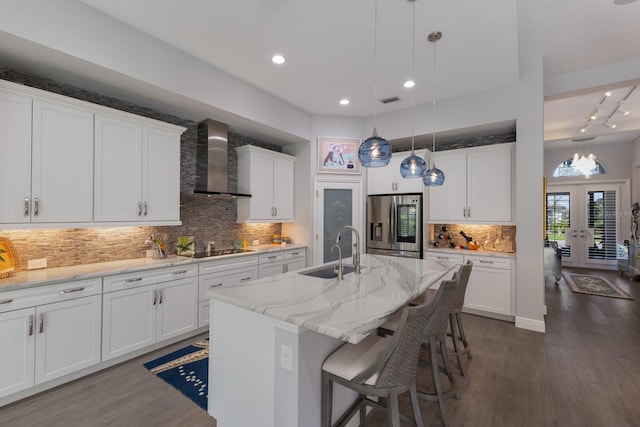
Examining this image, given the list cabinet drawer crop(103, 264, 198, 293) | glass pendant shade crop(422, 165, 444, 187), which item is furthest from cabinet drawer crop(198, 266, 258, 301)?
glass pendant shade crop(422, 165, 444, 187)

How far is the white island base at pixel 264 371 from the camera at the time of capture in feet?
4.84

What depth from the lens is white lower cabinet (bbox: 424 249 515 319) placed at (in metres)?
3.80

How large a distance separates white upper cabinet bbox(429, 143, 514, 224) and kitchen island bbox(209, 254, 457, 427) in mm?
2747

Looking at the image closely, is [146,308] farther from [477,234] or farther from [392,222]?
[477,234]

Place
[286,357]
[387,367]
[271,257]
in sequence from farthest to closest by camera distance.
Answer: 1. [271,257]
2. [286,357]
3. [387,367]

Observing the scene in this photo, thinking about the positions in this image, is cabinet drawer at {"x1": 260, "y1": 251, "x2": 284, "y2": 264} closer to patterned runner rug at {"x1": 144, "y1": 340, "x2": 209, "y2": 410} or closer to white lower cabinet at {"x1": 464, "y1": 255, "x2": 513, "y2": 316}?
patterned runner rug at {"x1": 144, "y1": 340, "x2": 209, "y2": 410}

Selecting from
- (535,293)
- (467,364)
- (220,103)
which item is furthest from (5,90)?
(535,293)

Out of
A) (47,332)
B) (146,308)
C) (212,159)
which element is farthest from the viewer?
(212,159)

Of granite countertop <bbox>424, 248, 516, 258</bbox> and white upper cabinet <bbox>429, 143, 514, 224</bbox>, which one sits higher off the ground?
white upper cabinet <bbox>429, 143, 514, 224</bbox>

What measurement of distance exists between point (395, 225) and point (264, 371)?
3525 millimetres

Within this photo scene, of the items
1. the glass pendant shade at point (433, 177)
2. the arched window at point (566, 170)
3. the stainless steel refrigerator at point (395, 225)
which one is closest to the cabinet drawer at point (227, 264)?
the stainless steel refrigerator at point (395, 225)

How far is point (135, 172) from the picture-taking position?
2969mm

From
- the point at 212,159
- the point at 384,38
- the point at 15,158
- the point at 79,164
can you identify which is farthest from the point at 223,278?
the point at 384,38

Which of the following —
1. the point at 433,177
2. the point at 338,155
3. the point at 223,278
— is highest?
the point at 338,155
